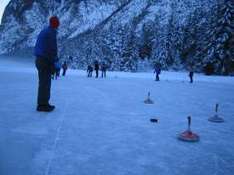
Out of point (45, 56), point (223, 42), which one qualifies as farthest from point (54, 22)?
point (223, 42)

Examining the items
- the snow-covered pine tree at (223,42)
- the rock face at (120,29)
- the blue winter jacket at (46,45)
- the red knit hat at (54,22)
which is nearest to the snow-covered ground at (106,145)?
the blue winter jacket at (46,45)

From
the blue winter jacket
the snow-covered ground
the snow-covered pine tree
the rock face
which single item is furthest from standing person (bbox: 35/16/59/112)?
the snow-covered pine tree

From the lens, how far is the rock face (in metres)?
75.1

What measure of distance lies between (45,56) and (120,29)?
2855 inches

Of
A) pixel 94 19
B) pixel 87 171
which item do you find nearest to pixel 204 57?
pixel 87 171

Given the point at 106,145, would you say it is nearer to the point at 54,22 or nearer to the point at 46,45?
the point at 46,45

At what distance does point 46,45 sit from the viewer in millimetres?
7562

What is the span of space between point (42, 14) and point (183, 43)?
312 ft

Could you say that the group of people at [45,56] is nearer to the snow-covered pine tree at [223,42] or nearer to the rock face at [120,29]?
the rock face at [120,29]

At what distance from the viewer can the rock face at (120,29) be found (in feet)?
246

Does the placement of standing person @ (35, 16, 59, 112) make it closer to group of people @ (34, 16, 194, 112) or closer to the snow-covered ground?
group of people @ (34, 16, 194, 112)

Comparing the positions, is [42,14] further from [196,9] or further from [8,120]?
[8,120]

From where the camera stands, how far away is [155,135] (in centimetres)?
589

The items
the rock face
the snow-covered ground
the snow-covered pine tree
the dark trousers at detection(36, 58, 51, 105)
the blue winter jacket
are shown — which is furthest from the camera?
the rock face
